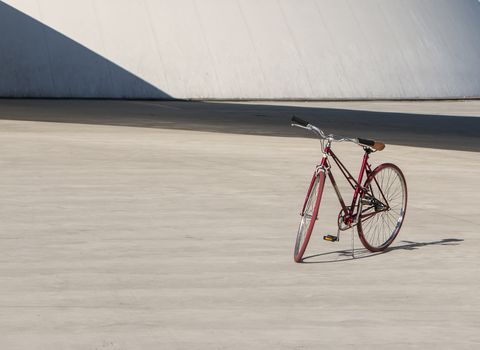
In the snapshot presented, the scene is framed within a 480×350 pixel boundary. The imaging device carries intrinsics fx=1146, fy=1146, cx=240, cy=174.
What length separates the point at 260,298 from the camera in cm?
686

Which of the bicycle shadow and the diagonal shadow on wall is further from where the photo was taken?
the diagonal shadow on wall

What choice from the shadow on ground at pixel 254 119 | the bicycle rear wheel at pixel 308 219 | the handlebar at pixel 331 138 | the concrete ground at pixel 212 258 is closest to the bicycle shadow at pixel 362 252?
the concrete ground at pixel 212 258

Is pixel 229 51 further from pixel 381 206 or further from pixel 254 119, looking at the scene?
pixel 381 206

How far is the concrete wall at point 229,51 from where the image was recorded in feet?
115

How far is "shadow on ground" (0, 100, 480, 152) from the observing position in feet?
73.1

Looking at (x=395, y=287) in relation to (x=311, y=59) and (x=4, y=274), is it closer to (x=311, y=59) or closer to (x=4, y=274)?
(x=4, y=274)

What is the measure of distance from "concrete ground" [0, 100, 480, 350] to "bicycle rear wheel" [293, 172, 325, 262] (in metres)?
0.12

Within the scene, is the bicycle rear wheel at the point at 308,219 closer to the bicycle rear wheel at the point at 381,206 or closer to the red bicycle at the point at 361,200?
the red bicycle at the point at 361,200

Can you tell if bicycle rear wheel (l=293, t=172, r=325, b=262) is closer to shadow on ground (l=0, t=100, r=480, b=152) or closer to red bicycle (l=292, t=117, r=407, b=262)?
red bicycle (l=292, t=117, r=407, b=262)

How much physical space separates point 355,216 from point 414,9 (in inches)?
1343

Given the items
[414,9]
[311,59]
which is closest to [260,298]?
[311,59]

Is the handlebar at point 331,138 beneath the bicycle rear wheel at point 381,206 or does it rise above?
above

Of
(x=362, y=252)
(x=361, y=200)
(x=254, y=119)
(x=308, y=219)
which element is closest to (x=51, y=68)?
(x=254, y=119)

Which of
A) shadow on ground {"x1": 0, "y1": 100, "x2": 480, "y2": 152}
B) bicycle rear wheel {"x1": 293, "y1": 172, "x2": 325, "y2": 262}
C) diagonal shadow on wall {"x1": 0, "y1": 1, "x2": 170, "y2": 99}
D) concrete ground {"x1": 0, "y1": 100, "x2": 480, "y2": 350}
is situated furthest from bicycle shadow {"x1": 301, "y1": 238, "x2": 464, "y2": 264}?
diagonal shadow on wall {"x1": 0, "y1": 1, "x2": 170, "y2": 99}
